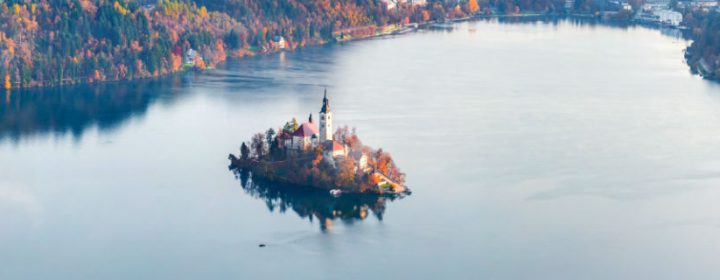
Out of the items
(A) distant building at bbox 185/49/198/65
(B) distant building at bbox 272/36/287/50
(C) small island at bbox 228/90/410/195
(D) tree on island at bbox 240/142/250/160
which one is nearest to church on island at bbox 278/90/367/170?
(C) small island at bbox 228/90/410/195

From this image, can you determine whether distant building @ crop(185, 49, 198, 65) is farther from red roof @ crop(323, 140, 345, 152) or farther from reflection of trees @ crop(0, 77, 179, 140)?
red roof @ crop(323, 140, 345, 152)

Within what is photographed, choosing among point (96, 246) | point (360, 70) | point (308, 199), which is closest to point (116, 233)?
point (96, 246)

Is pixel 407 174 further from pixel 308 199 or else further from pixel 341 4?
pixel 341 4

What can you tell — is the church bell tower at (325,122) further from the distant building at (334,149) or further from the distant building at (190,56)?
the distant building at (190,56)

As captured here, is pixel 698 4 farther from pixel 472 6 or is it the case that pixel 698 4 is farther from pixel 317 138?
pixel 317 138

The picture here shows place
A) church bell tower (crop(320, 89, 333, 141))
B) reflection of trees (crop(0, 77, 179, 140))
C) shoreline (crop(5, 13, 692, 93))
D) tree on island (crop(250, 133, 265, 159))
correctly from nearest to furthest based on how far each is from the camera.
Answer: church bell tower (crop(320, 89, 333, 141)) < tree on island (crop(250, 133, 265, 159)) < reflection of trees (crop(0, 77, 179, 140)) < shoreline (crop(5, 13, 692, 93))

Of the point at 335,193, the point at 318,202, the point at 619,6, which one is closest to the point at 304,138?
the point at 335,193

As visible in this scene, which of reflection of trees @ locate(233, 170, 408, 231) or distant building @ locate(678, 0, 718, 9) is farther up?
distant building @ locate(678, 0, 718, 9)
